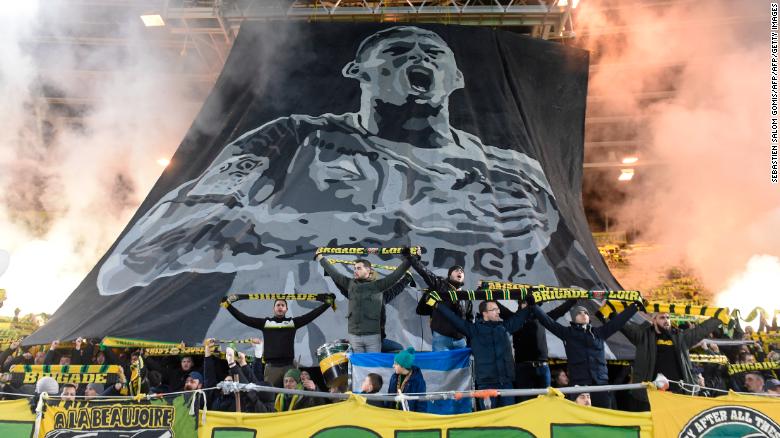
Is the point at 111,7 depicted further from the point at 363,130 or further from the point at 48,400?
the point at 48,400

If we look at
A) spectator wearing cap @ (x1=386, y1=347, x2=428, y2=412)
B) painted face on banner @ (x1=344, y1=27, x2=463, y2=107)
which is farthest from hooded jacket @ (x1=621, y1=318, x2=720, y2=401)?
painted face on banner @ (x1=344, y1=27, x2=463, y2=107)

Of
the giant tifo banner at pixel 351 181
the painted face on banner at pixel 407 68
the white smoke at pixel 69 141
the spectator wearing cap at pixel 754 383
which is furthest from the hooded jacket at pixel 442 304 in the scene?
the white smoke at pixel 69 141

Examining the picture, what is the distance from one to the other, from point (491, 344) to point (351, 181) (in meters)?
5.35

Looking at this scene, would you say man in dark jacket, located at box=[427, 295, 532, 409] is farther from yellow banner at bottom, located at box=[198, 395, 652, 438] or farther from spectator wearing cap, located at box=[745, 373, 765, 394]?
spectator wearing cap, located at box=[745, 373, 765, 394]

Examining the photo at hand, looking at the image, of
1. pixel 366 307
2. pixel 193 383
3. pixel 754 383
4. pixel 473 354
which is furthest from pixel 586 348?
pixel 193 383

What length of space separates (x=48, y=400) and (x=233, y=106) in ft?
24.8

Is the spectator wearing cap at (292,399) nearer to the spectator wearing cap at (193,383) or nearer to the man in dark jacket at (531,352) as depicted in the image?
the spectator wearing cap at (193,383)

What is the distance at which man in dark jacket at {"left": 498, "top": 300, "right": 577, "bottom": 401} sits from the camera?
5309 millimetres

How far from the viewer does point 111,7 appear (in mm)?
12883

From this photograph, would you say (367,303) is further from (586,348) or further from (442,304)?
(586,348)

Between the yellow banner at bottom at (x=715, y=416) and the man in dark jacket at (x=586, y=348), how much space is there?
117 centimetres

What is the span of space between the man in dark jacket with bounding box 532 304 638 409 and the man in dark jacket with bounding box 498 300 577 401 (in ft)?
1.28

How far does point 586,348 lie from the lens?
4.85 meters

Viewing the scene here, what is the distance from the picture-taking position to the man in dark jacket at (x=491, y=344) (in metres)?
4.61
